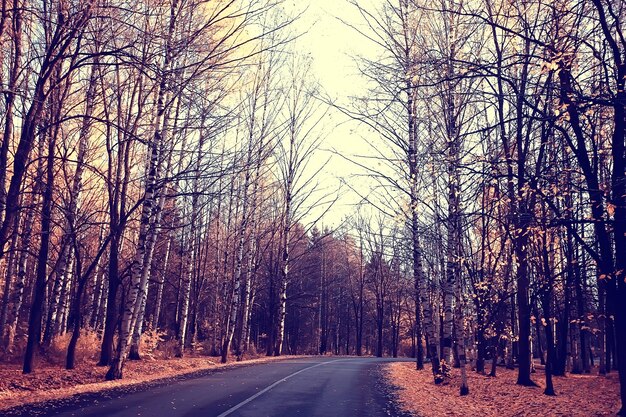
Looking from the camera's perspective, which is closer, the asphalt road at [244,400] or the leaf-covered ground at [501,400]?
the asphalt road at [244,400]

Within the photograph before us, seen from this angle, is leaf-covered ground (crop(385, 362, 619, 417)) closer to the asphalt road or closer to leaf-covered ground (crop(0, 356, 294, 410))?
the asphalt road

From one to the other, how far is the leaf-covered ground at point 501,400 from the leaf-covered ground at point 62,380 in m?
7.78

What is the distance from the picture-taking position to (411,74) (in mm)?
10320

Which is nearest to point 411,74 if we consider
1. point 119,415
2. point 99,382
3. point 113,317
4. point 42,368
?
point 119,415

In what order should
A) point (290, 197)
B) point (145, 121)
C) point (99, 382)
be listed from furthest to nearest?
point (290, 197), point (145, 121), point (99, 382)

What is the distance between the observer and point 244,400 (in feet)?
37.7

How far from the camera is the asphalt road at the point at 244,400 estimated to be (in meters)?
9.59

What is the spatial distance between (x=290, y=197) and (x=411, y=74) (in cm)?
2287

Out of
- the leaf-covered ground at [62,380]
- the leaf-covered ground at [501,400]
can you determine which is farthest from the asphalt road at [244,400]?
the leaf-covered ground at [62,380]

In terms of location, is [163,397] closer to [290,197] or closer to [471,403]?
[471,403]

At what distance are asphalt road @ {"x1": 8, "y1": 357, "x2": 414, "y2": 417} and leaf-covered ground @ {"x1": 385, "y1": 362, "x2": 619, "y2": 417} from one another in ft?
3.06

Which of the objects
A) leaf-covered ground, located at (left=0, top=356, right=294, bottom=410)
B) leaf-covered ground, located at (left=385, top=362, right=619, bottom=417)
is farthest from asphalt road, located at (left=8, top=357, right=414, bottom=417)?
leaf-covered ground, located at (left=0, top=356, right=294, bottom=410)

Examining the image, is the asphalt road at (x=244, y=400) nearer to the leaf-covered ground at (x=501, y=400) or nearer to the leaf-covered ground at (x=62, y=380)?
the leaf-covered ground at (x=501, y=400)

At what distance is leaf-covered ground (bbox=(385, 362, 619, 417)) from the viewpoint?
38.9ft
